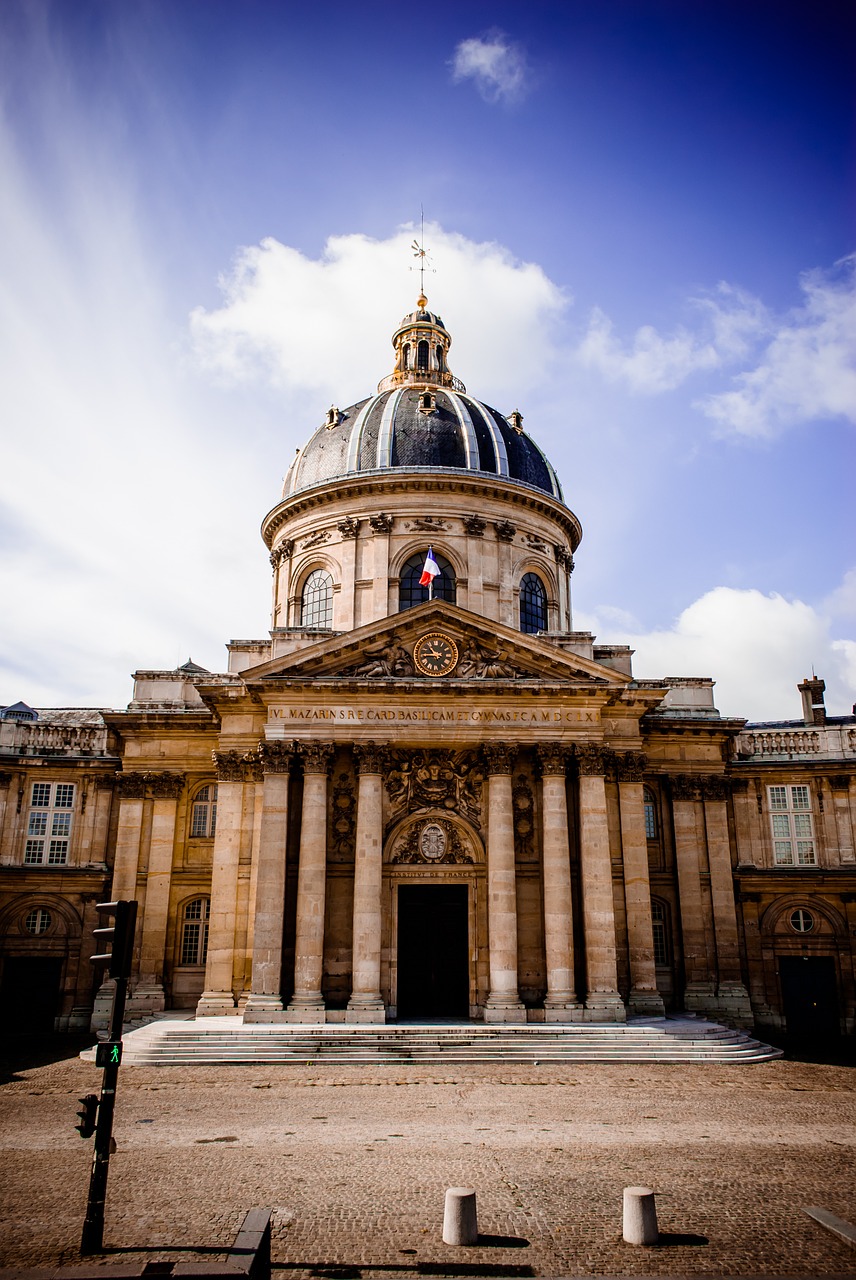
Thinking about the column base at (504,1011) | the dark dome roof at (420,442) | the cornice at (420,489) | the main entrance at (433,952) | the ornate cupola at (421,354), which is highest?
the ornate cupola at (421,354)

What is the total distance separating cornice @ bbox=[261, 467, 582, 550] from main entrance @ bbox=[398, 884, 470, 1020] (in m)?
16.1

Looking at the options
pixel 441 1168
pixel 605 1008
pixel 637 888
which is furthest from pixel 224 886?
pixel 441 1168

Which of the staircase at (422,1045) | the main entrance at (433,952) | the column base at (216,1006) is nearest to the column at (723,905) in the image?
the staircase at (422,1045)

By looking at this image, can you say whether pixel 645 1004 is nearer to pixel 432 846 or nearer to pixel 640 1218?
pixel 432 846

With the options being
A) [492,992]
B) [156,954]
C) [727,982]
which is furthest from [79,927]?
[727,982]

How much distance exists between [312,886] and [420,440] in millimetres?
19661

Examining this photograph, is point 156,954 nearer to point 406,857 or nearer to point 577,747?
point 406,857

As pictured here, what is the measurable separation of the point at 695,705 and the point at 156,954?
67.4 feet

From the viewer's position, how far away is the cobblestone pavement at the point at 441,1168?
10.7 meters

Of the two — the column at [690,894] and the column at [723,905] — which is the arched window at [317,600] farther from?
the column at [723,905]

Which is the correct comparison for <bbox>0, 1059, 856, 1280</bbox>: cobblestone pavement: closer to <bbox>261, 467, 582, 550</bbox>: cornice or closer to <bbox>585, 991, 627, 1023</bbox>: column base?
<bbox>585, 991, 627, 1023</bbox>: column base

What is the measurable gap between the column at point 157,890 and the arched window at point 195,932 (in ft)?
2.70

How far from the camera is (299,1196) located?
12.8 metres

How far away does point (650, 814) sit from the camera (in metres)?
35.8
